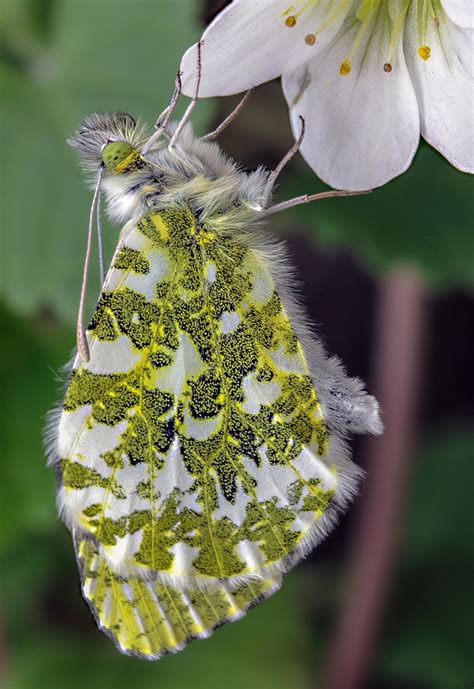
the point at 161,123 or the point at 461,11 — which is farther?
the point at 161,123

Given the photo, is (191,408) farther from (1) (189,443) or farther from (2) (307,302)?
(2) (307,302)

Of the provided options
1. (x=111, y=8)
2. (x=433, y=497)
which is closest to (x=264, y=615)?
(x=433, y=497)

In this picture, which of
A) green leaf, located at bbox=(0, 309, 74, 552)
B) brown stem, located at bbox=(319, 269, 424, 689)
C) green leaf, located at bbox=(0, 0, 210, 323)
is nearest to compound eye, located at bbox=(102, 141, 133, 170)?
green leaf, located at bbox=(0, 0, 210, 323)

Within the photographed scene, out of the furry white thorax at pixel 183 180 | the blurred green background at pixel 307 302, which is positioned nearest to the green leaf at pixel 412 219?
the blurred green background at pixel 307 302

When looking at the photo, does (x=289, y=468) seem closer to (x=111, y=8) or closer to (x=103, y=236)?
(x=103, y=236)

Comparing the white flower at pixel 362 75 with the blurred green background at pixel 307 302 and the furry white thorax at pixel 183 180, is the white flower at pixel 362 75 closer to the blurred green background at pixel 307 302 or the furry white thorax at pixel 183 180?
the furry white thorax at pixel 183 180

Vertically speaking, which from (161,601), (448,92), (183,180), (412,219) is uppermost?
(448,92)

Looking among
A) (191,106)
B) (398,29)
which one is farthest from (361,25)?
(191,106)
